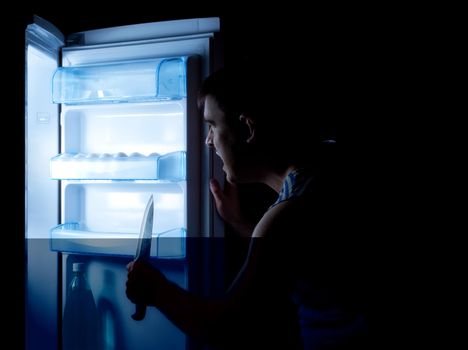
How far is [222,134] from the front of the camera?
958mm

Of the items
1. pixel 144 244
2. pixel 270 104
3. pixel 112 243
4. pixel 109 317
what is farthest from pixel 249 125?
pixel 109 317

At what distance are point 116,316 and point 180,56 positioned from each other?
0.84 meters

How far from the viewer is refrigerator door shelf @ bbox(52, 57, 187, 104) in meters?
1.08

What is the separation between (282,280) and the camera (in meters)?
0.74

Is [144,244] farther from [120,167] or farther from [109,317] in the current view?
[109,317]

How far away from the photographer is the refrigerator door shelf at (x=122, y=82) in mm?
1080

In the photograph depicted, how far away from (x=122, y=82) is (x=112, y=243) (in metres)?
0.48

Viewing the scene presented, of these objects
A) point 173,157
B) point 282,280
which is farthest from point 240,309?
point 173,157

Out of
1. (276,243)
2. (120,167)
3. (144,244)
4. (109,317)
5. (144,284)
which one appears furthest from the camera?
(109,317)

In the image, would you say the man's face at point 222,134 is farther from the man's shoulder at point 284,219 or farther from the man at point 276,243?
the man's shoulder at point 284,219

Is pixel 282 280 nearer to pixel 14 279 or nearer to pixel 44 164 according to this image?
pixel 14 279

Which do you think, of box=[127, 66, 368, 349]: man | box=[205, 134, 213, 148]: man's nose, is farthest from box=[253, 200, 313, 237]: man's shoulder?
box=[205, 134, 213, 148]: man's nose

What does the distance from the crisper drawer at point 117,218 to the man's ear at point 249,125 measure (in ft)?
0.97

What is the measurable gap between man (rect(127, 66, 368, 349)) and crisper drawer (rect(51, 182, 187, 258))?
0.68 feet
